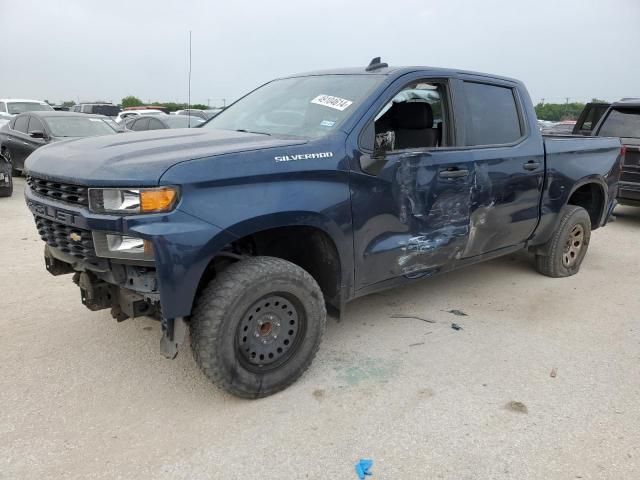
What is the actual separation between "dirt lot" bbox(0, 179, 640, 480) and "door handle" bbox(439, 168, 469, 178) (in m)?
1.18

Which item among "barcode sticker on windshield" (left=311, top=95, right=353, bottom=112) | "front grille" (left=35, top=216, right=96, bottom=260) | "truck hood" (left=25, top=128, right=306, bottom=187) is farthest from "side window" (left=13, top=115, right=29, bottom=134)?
"barcode sticker on windshield" (left=311, top=95, right=353, bottom=112)

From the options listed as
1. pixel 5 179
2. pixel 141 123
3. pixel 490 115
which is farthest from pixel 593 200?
pixel 141 123

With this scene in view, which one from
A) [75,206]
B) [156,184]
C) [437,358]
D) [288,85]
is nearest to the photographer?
[156,184]

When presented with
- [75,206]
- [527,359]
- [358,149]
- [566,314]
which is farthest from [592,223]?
[75,206]

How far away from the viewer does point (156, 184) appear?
2543mm

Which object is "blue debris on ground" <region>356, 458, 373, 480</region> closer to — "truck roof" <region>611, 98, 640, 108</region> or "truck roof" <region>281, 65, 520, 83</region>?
"truck roof" <region>281, 65, 520, 83</region>

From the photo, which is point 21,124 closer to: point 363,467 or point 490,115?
point 490,115

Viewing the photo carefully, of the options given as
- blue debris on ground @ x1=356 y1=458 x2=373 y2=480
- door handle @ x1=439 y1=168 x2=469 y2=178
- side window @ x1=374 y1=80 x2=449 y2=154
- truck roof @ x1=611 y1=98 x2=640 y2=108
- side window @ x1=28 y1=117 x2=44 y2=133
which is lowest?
blue debris on ground @ x1=356 y1=458 x2=373 y2=480

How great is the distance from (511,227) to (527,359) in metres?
1.26

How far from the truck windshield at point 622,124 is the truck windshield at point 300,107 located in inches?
240

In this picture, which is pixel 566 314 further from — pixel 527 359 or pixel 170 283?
pixel 170 283

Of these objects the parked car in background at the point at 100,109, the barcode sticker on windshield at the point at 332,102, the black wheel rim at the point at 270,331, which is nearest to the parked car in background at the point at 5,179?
the barcode sticker on windshield at the point at 332,102

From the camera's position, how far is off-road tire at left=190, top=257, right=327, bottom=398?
2787mm

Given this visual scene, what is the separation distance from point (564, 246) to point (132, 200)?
428 centimetres
